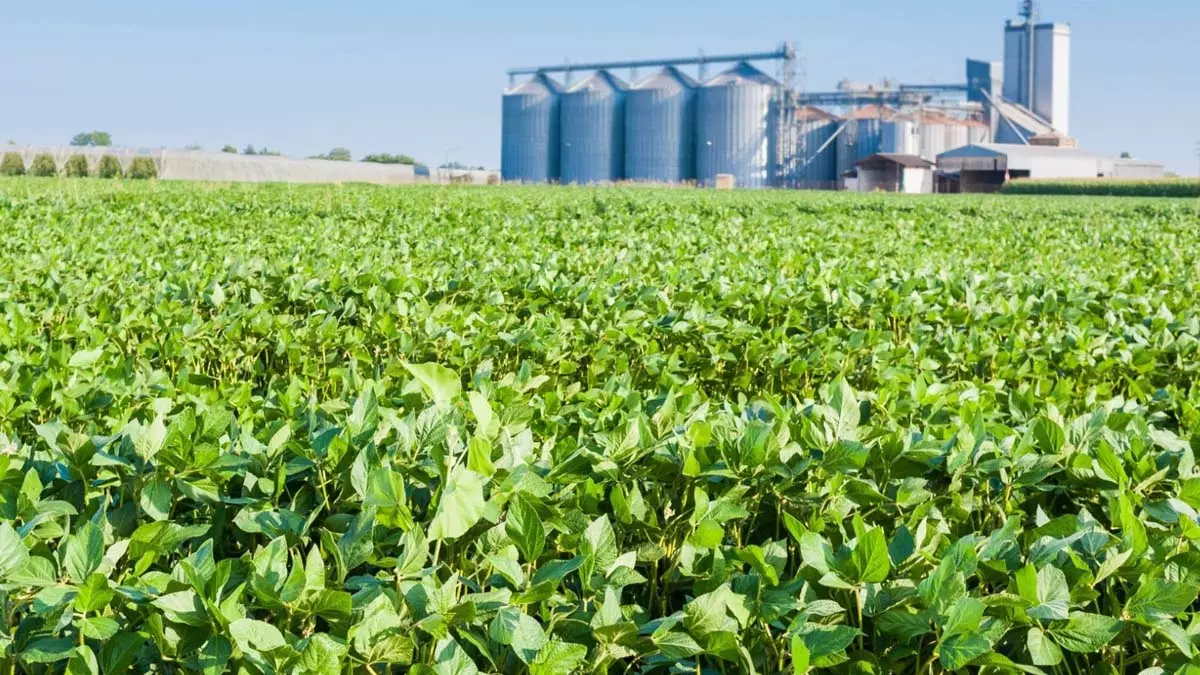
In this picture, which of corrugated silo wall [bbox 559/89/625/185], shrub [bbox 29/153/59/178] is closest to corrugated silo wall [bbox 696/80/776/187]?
corrugated silo wall [bbox 559/89/625/185]

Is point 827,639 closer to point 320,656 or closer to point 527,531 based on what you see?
point 527,531

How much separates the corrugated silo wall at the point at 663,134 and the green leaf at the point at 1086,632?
6813 centimetres

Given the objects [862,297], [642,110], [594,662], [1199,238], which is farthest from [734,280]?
[642,110]

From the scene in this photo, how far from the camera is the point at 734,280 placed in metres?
6.16

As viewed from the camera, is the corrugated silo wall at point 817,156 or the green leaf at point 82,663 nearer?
the green leaf at point 82,663

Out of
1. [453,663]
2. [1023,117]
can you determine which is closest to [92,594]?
[453,663]

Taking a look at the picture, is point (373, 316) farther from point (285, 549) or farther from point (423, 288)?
point (285, 549)

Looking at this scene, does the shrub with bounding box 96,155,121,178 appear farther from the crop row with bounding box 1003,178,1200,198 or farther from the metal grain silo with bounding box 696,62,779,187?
the crop row with bounding box 1003,178,1200,198

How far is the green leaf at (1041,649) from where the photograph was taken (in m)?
1.50

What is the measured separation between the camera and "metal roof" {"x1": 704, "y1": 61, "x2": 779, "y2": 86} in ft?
231

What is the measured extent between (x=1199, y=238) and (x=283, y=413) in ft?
44.7

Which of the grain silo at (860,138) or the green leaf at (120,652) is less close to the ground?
the grain silo at (860,138)

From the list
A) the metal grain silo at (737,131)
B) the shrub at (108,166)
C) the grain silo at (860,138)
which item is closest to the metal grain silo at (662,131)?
the metal grain silo at (737,131)

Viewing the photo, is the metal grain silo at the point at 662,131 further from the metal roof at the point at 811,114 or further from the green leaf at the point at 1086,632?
the green leaf at the point at 1086,632
